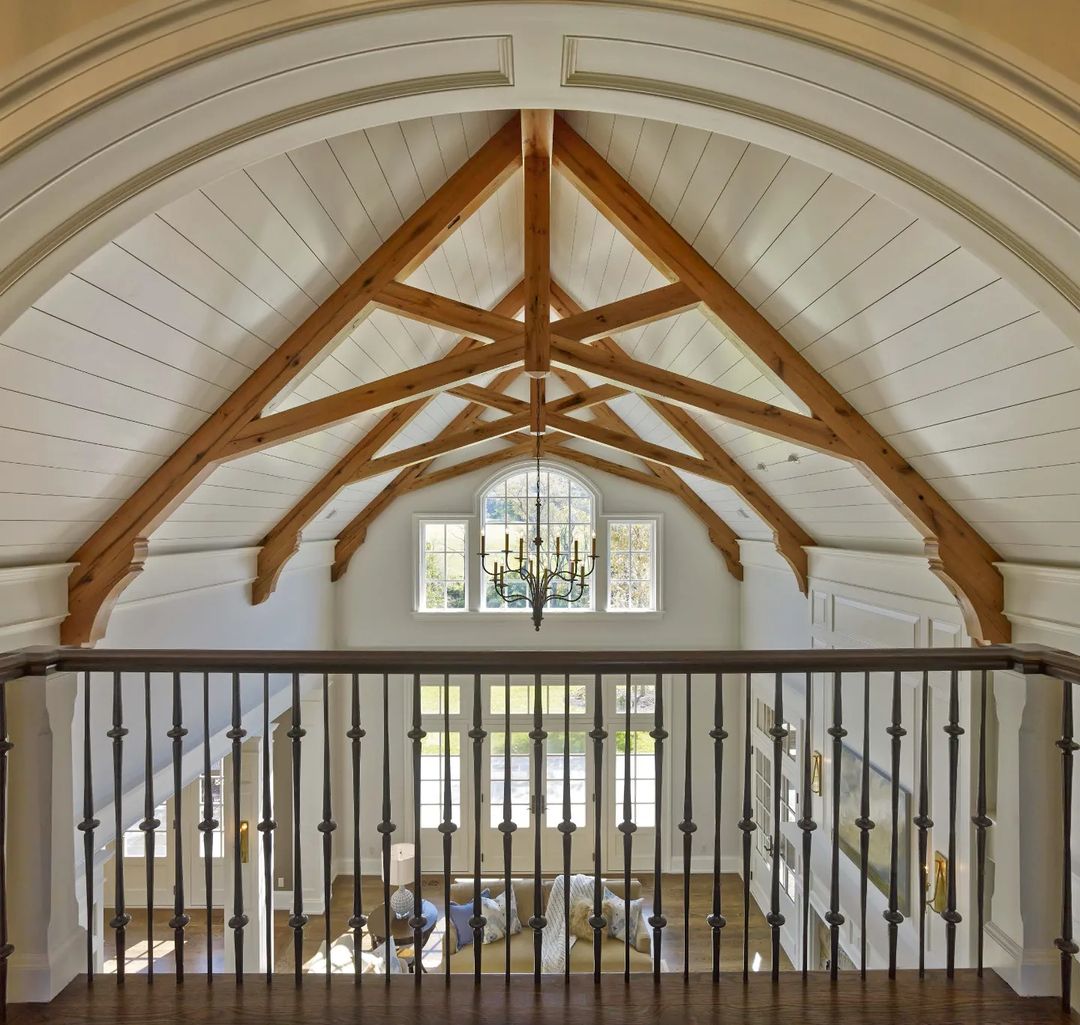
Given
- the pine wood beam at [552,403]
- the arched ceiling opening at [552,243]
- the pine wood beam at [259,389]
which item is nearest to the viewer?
the arched ceiling opening at [552,243]

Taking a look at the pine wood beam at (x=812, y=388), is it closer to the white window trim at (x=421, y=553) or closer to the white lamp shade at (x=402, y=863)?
the white window trim at (x=421, y=553)

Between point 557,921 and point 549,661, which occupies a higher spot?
point 549,661

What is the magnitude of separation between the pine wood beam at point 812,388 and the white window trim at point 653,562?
4472mm

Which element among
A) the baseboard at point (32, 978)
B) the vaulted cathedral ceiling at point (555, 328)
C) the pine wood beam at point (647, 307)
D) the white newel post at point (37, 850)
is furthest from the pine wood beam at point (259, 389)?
the baseboard at point (32, 978)

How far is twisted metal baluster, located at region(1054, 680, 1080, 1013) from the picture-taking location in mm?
1696

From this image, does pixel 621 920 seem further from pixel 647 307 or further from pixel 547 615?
pixel 647 307

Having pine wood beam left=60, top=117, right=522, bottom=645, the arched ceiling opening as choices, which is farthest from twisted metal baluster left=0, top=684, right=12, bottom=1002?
pine wood beam left=60, top=117, right=522, bottom=645

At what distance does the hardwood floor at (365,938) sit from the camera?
625cm

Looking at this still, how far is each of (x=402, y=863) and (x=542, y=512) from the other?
3.90 metres

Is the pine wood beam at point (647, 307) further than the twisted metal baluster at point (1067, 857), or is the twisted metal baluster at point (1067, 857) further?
the pine wood beam at point (647, 307)

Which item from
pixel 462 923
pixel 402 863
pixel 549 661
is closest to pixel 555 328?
pixel 549 661

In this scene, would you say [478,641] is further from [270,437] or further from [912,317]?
[912,317]

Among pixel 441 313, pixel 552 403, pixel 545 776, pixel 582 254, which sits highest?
pixel 582 254

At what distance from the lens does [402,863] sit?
7402 millimetres
